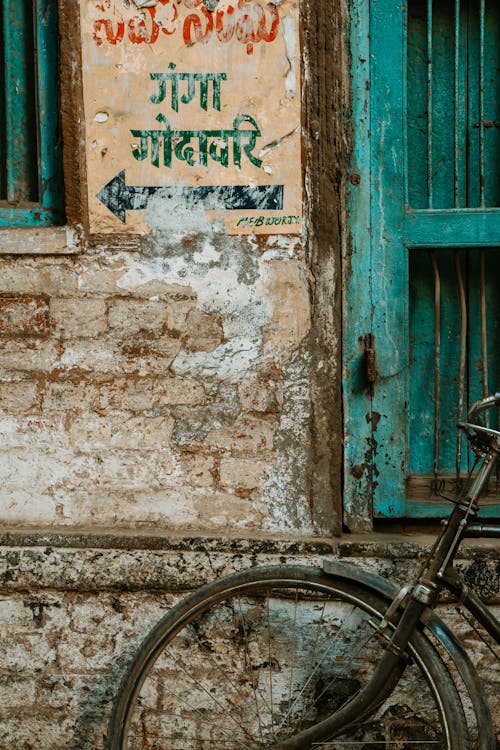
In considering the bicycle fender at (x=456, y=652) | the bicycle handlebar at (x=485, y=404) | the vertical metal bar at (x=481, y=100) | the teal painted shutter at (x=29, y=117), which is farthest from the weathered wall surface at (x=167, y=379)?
the bicycle handlebar at (x=485, y=404)

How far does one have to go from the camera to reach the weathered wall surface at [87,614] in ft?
10.6

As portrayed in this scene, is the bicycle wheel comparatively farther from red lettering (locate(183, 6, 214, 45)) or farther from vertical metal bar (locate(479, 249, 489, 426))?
red lettering (locate(183, 6, 214, 45))

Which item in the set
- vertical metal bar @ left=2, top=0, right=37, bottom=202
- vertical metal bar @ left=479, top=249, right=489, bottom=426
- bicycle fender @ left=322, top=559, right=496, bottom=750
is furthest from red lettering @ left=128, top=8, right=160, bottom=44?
bicycle fender @ left=322, top=559, right=496, bottom=750

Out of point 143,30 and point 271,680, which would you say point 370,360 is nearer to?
point 271,680

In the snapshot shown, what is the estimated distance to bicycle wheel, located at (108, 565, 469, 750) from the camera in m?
3.21

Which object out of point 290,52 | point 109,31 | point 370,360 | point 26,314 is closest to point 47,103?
point 109,31

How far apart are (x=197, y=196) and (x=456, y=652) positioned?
5.51 feet

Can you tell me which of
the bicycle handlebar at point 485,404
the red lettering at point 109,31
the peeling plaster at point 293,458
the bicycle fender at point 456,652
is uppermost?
the red lettering at point 109,31

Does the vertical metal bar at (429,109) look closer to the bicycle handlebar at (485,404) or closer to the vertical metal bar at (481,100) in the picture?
the vertical metal bar at (481,100)

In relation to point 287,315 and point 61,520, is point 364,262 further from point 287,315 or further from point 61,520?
point 61,520

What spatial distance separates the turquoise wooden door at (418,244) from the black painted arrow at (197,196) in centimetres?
30

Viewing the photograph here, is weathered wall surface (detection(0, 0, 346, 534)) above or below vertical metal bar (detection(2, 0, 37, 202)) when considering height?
below

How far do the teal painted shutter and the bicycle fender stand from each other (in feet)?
5.40

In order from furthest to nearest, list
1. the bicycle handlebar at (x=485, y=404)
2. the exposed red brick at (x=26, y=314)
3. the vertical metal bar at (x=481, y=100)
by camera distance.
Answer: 1. the exposed red brick at (x=26, y=314)
2. the vertical metal bar at (x=481, y=100)
3. the bicycle handlebar at (x=485, y=404)
